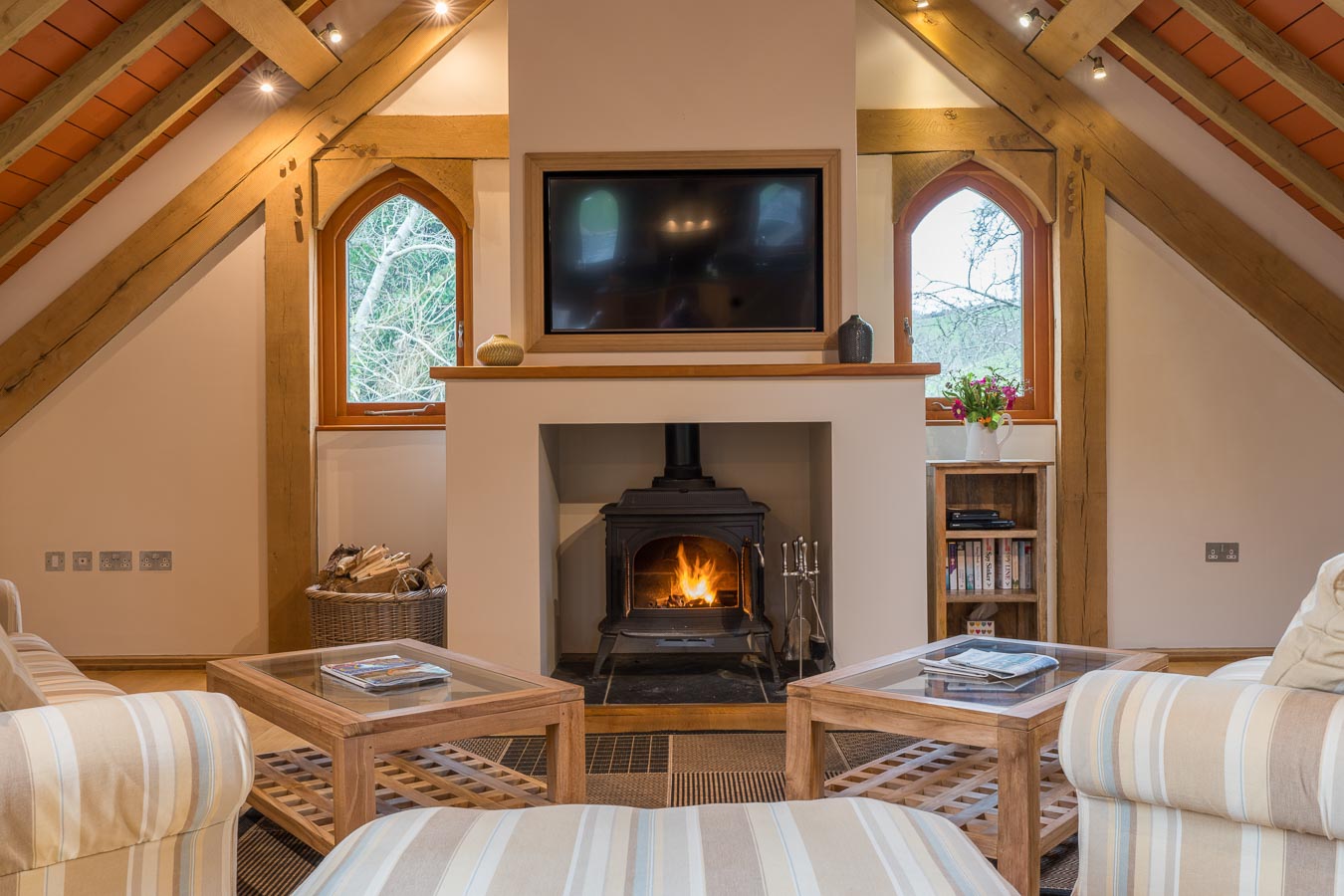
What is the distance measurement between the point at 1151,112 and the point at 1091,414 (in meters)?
1.40

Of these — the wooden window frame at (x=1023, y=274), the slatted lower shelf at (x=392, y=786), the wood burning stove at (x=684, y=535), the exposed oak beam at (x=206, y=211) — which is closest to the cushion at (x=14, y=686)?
the slatted lower shelf at (x=392, y=786)

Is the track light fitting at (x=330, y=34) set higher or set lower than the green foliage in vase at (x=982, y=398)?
higher

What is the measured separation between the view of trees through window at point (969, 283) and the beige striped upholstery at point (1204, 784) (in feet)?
10.5

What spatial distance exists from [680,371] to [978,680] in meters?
1.75

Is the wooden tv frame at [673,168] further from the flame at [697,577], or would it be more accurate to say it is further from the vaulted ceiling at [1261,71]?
the vaulted ceiling at [1261,71]

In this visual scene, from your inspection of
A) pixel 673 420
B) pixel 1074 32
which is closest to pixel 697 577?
pixel 673 420

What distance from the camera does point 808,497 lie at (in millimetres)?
4379

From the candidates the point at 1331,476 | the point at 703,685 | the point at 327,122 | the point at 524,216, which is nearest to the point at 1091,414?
the point at 1331,476

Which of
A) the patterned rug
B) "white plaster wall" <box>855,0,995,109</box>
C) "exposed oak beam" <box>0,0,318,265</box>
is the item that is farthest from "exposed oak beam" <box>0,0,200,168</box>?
"white plaster wall" <box>855,0,995,109</box>

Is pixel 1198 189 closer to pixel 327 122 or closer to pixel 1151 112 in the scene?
pixel 1151 112

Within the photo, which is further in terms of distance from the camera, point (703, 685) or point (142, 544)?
point (142, 544)

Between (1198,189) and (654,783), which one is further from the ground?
(1198,189)

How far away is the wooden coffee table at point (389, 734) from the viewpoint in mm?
2062

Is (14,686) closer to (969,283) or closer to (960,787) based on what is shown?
(960,787)
